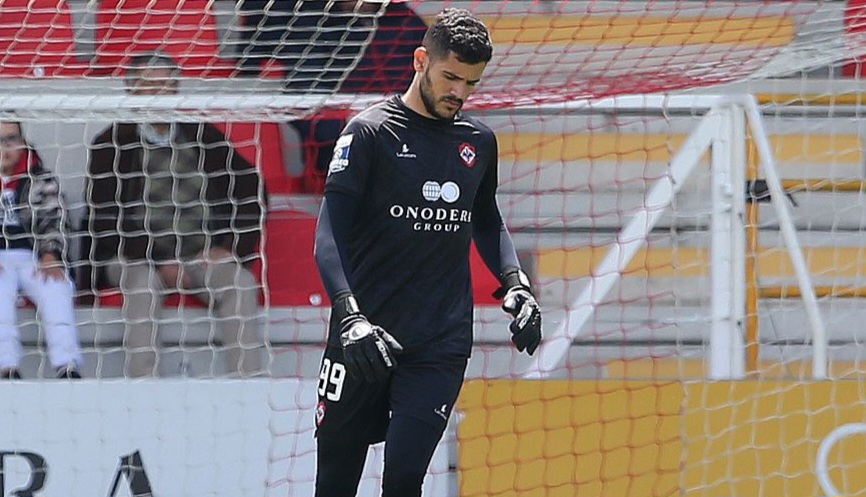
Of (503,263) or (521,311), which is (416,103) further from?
(521,311)

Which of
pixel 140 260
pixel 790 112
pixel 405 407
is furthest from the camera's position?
pixel 790 112

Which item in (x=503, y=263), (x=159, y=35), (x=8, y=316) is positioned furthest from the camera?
(x=159, y=35)

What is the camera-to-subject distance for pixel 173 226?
588cm

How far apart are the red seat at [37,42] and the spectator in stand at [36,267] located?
0.27 metres

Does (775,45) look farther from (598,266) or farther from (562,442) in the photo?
(562,442)

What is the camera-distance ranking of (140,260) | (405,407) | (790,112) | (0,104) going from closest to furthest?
(405,407)
(0,104)
(140,260)
(790,112)

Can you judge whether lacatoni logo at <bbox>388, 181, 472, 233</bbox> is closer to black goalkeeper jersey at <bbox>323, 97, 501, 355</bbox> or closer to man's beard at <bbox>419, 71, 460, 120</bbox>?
black goalkeeper jersey at <bbox>323, 97, 501, 355</bbox>

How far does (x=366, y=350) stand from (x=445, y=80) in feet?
2.53

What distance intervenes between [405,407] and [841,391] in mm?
2138

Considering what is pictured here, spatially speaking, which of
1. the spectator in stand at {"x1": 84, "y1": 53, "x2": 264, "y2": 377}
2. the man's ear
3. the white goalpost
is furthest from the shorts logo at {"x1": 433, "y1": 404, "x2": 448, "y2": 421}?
the spectator in stand at {"x1": 84, "y1": 53, "x2": 264, "y2": 377}

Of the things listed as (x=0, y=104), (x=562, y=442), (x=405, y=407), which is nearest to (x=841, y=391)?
(x=562, y=442)

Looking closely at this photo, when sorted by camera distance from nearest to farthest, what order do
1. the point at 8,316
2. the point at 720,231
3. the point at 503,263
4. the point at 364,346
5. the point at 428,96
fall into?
the point at 364,346
the point at 428,96
the point at 503,263
the point at 720,231
the point at 8,316

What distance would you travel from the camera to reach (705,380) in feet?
18.2

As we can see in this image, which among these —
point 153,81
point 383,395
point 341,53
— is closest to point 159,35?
point 153,81
